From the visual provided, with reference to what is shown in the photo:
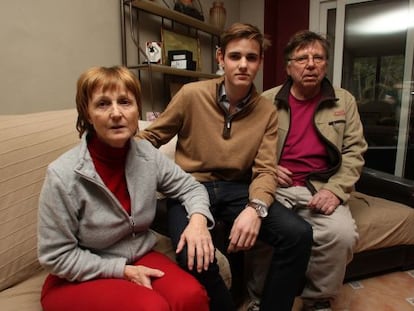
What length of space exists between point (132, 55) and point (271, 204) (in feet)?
5.45

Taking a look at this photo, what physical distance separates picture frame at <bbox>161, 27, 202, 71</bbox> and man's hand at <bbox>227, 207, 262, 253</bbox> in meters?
1.68

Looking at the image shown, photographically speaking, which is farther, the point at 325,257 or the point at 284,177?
the point at 284,177

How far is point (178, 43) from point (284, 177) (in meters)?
1.66

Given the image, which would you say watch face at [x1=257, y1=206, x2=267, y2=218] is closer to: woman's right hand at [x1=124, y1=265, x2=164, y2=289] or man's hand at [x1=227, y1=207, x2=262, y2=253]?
man's hand at [x1=227, y1=207, x2=262, y2=253]

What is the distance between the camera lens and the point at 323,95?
163 cm

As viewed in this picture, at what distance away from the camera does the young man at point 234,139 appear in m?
1.27

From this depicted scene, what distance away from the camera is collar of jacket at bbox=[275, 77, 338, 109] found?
5.30 feet

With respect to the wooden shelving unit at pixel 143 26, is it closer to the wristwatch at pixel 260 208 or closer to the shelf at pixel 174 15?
the shelf at pixel 174 15

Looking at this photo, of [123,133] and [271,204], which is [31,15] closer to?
[123,133]

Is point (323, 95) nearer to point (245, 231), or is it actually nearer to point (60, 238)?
point (245, 231)

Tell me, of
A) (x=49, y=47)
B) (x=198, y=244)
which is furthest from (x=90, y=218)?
(x=49, y=47)

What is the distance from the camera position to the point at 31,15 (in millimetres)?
1788

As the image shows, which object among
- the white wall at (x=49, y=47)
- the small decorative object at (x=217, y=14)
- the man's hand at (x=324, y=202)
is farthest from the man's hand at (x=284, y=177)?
the small decorative object at (x=217, y=14)

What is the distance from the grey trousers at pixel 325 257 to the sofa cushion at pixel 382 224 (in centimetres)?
25
